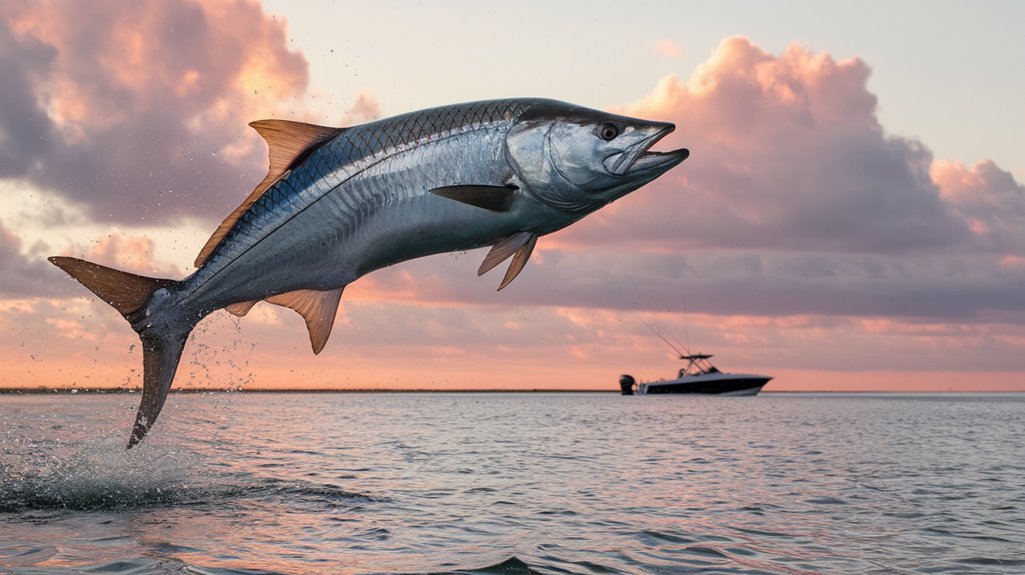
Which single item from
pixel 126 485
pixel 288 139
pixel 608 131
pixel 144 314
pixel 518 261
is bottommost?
pixel 126 485

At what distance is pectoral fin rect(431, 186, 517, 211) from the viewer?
5918mm

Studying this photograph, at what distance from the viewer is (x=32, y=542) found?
1287cm

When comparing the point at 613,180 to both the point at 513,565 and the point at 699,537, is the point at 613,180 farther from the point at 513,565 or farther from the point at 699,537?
the point at 699,537

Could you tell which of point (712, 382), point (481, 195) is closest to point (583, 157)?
point (481, 195)

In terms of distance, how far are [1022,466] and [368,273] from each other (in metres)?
33.6

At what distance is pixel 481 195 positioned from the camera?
19.5 ft

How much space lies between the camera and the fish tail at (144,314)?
754cm

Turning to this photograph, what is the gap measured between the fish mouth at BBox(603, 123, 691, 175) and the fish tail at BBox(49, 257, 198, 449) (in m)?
3.62

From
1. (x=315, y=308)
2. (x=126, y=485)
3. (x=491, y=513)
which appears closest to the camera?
(x=315, y=308)

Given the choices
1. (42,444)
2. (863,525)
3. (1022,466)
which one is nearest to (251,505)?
(863,525)

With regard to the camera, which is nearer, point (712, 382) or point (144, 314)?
point (144, 314)

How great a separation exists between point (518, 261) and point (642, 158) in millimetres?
1068

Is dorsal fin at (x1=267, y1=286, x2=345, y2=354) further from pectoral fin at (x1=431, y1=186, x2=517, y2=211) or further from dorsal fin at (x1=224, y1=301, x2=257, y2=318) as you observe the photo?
pectoral fin at (x1=431, y1=186, x2=517, y2=211)

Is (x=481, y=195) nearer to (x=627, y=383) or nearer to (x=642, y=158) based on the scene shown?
(x=642, y=158)
